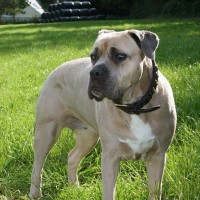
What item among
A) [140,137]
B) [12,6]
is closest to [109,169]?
[140,137]

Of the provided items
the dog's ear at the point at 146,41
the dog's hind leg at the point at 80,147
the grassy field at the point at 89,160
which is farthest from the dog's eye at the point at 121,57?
the dog's hind leg at the point at 80,147

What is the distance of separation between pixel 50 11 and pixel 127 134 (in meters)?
37.2

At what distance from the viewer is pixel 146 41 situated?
10.5ft

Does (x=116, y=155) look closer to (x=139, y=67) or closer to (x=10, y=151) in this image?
(x=139, y=67)

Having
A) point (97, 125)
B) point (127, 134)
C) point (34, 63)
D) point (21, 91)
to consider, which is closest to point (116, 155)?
point (127, 134)

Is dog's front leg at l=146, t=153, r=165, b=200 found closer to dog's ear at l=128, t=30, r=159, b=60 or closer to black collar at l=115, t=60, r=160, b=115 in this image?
black collar at l=115, t=60, r=160, b=115

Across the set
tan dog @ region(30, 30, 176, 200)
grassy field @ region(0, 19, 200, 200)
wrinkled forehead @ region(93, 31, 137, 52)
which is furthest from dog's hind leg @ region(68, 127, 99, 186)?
wrinkled forehead @ region(93, 31, 137, 52)

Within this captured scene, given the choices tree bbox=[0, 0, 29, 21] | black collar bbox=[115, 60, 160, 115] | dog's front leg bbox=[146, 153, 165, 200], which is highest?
black collar bbox=[115, 60, 160, 115]

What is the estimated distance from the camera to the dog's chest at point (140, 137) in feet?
10.5

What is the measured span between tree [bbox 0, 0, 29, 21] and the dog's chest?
40439mm

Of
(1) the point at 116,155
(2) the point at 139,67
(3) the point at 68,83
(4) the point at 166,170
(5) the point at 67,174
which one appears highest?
(2) the point at 139,67

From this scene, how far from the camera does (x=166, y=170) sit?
353 cm

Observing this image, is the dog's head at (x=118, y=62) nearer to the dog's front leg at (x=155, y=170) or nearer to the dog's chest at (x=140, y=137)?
the dog's chest at (x=140, y=137)

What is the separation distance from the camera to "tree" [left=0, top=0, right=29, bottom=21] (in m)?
42.2
